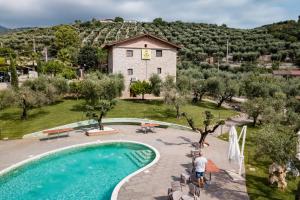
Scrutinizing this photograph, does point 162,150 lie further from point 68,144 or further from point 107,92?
point 107,92

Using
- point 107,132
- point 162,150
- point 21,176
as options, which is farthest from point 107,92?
point 21,176

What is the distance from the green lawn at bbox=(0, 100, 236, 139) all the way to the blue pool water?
273 inches

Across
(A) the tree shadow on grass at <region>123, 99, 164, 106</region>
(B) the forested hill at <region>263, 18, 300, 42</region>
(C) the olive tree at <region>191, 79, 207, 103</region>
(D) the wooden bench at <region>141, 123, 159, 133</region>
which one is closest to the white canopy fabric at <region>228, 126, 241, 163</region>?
(D) the wooden bench at <region>141, 123, 159, 133</region>

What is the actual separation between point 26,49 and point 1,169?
215 feet

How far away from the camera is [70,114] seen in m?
30.1

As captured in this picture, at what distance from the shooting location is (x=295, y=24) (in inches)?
4594

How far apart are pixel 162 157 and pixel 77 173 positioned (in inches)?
221

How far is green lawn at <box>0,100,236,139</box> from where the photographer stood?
1027 inches

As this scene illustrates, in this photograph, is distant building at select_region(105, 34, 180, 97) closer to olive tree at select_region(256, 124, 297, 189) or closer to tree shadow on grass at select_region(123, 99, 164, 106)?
tree shadow on grass at select_region(123, 99, 164, 106)

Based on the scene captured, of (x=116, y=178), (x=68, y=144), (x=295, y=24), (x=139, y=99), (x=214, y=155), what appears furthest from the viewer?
(x=295, y=24)

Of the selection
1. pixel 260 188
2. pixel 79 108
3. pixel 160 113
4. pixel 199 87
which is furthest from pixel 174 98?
pixel 260 188

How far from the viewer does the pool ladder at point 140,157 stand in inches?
734

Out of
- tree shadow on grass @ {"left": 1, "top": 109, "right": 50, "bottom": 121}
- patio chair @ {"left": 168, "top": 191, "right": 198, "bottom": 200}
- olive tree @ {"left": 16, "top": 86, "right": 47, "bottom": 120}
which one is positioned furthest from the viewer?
tree shadow on grass @ {"left": 1, "top": 109, "right": 50, "bottom": 121}

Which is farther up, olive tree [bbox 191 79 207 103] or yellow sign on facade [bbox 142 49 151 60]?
yellow sign on facade [bbox 142 49 151 60]
